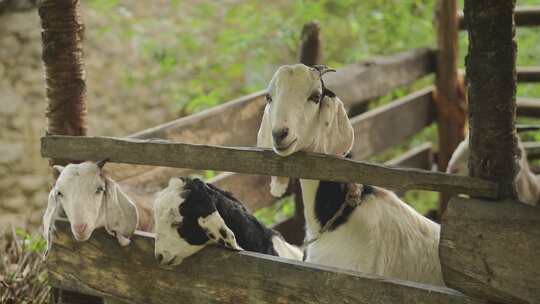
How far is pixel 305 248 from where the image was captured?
290 cm

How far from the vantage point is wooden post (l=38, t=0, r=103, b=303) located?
3.09 meters

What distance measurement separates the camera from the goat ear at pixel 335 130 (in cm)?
256

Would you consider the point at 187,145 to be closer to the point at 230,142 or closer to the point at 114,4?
the point at 230,142

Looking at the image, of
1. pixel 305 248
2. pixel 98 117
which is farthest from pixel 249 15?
pixel 305 248

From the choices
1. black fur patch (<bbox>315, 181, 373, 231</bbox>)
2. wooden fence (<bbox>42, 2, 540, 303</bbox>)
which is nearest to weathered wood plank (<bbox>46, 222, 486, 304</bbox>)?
wooden fence (<bbox>42, 2, 540, 303</bbox>)

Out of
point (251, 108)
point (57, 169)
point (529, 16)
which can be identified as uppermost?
point (529, 16)

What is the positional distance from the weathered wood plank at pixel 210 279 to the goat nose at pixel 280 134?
0.40m

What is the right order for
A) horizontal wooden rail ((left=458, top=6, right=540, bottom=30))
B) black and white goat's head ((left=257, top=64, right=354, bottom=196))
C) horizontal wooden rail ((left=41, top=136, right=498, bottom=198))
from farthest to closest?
horizontal wooden rail ((left=458, top=6, right=540, bottom=30)) < black and white goat's head ((left=257, top=64, right=354, bottom=196)) < horizontal wooden rail ((left=41, top=136, right=498, bottom=198))

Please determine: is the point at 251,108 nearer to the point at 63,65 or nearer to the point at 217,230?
the point at 63,65

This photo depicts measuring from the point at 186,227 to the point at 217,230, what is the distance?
0.10 metres

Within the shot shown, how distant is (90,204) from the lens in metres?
2.68

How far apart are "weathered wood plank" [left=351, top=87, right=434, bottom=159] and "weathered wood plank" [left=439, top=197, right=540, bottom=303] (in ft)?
7.66

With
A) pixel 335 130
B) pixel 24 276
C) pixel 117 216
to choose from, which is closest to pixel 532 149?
pixel 335 130

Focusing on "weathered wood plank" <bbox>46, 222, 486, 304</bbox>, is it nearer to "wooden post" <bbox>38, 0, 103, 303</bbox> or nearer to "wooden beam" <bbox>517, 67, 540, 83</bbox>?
"wooden post" <bbox>38, 0, 103, 303</bbox>
